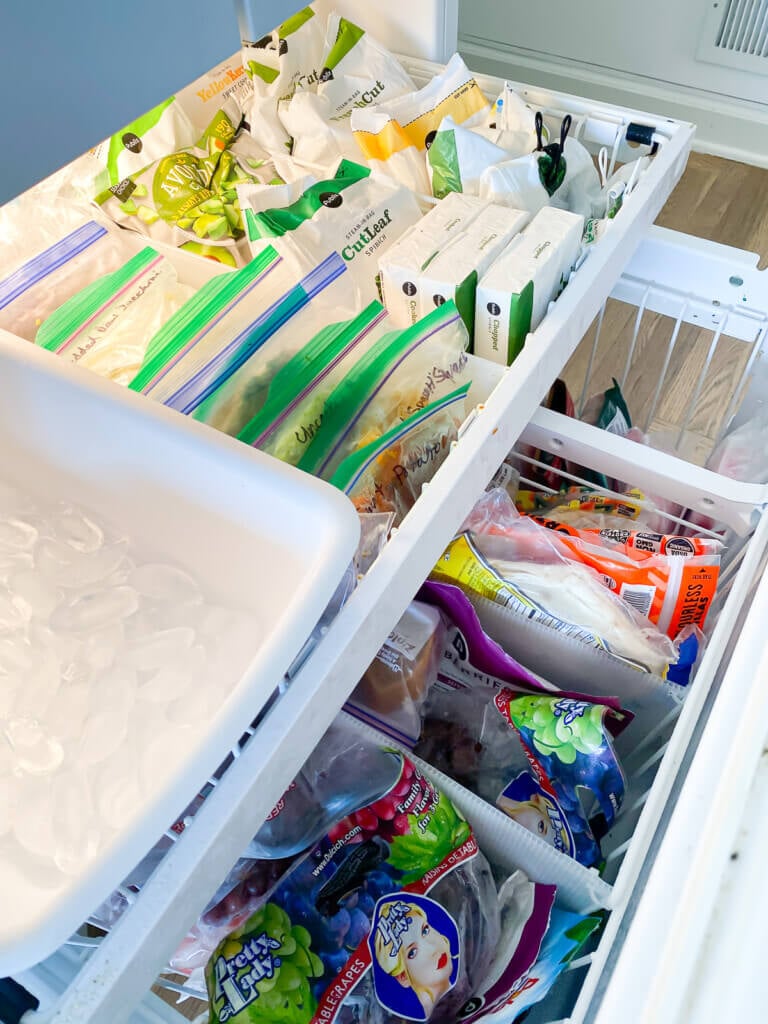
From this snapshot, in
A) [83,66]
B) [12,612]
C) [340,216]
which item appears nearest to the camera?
[83,66]

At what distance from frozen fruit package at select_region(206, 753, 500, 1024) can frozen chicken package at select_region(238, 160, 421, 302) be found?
20.0 inches

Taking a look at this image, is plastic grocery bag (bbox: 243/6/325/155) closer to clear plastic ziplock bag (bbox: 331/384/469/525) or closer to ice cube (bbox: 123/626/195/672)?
clear plastic ziplock bag (bbox: 331/384/469/525)

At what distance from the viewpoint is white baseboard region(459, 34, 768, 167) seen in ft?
7.17

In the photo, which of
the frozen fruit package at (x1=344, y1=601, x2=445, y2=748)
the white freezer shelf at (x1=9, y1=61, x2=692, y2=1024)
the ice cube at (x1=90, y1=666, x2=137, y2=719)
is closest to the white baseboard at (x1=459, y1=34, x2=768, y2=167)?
the white freezer shelf at (x1=9, y1=61, x2=692, y2=1024)

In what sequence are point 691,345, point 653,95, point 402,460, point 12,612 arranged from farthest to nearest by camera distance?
point 653,95 < point 691,345 < point 402,460 < point 12,612

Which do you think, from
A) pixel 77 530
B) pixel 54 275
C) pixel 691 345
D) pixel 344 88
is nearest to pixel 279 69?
pixel 344 88

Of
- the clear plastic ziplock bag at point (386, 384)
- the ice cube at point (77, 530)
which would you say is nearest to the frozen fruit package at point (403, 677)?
the clear plastic ziplock bag at point (386, 384)

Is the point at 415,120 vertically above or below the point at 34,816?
above

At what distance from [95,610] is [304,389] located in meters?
0.25

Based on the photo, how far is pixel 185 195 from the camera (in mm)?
898

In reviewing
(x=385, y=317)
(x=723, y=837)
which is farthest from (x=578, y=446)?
(x=723, y=837)

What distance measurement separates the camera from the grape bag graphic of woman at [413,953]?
0.60 m

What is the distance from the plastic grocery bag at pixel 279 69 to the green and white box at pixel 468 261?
35cm

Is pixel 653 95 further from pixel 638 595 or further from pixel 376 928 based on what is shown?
pixel 376 928
